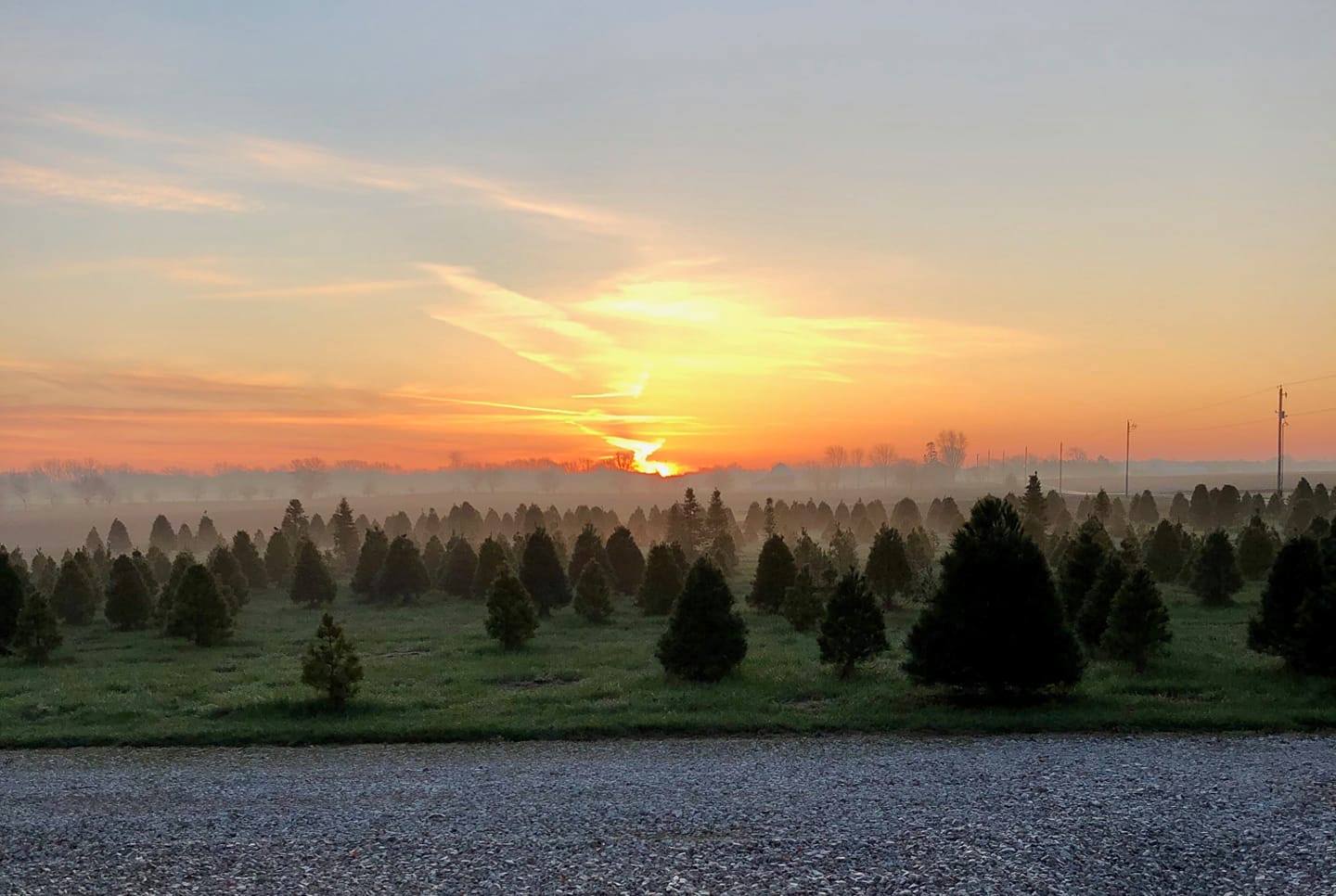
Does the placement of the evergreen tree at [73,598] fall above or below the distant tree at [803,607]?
below

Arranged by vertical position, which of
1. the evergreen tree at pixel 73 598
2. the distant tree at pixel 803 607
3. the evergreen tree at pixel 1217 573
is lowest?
the evergreen tree at pixel 73 598

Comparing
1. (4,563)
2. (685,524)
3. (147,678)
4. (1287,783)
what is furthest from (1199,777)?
(685,524)

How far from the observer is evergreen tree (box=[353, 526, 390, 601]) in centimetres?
4566

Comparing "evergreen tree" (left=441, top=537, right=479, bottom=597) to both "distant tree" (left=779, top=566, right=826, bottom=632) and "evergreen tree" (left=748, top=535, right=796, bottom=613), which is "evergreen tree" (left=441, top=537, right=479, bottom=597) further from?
"distant tree" (left=779, top=566, right=826, bottom=632)

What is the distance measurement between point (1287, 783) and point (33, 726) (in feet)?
78.4

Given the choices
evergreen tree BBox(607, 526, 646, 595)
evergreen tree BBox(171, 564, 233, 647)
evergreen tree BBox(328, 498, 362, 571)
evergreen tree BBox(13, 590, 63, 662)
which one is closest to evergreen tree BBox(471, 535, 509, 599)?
evergreen tree BBox(607, 526, 646, 595)

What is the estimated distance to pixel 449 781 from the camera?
1458 cm

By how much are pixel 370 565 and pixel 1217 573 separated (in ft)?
129

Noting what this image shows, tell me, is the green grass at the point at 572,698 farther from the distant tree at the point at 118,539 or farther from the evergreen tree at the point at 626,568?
the distant tree at the point at 118,539

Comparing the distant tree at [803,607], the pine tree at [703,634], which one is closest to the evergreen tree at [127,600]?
the pine tree at [703,634]

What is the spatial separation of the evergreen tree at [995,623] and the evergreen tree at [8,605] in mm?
28328

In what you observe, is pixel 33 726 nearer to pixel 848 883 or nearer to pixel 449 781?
pixel 449 781

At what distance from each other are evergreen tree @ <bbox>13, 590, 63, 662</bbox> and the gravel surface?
1404cm

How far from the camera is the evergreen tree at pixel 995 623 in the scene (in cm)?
1920
